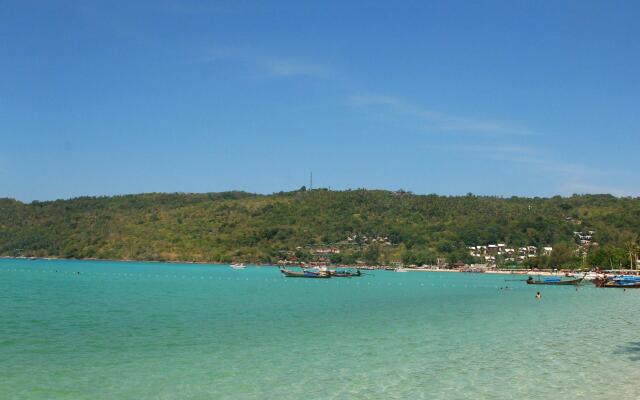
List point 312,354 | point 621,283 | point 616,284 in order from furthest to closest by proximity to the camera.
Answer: point 616,284
point 621,283
point 312,354

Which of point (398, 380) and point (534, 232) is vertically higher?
point (534, 232)

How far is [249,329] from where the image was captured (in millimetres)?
32406

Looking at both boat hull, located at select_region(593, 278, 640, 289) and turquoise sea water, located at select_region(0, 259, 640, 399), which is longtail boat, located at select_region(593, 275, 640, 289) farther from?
turquoise sea water, located at select_region(0, 259, 640, 399)

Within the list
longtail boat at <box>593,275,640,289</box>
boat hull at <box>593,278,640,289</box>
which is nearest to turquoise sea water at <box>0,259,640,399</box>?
boat hull at <box>593,278,640,289</box>

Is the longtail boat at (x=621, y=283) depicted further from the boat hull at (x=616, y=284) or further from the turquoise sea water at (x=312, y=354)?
the turquoise sea water at (x=312, y=354)

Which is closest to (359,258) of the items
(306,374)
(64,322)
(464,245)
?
(464,245)

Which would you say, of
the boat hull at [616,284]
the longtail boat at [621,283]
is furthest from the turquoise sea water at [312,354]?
the longtail boat at [621,283]

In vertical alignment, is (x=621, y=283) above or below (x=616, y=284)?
above

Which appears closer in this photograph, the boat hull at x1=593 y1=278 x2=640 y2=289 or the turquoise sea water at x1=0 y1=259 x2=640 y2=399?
the turquoise sea water at x1=0 y1=259 x2=640 y2=399

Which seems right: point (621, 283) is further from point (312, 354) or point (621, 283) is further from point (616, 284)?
point (312, 354)

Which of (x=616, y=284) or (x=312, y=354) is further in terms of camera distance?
(x=616, y=284)

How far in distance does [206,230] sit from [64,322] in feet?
538

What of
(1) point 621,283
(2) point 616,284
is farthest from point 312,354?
(2) point 616,284

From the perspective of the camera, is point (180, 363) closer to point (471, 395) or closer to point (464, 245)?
point (471, 395)
